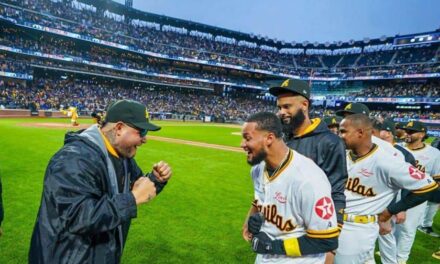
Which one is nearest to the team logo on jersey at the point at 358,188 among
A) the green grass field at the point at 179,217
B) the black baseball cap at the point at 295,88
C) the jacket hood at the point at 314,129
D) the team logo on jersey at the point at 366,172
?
the team logo on jersey at the point at 366,172

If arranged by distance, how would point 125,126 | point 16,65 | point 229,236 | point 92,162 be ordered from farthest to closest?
point 16,65
point 229,236
point 125,126
point 92,162

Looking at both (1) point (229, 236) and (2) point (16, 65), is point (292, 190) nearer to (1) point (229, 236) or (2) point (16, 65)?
(1) point (229, 236)

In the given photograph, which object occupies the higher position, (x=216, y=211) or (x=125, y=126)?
(x=125, y=126)

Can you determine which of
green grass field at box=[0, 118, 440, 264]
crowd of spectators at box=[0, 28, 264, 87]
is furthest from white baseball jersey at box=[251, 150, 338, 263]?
crowd of spectators at box=[0, 28, 264, 87]

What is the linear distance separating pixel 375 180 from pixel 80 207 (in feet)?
11.2

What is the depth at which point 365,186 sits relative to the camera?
13.0ft

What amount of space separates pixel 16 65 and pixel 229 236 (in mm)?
49472

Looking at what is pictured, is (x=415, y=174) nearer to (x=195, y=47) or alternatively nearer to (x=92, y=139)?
(x=92, y=139)

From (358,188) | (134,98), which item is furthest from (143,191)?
(134,98)

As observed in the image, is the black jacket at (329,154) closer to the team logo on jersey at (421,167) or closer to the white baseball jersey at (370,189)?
the white baseball jersey at (370,189)

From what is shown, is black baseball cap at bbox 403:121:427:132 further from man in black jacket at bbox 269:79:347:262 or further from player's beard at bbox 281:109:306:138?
player's beard at bbox 281:109:306:138

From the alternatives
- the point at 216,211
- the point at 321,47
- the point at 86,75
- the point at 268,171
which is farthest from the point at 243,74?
the point at 268,171

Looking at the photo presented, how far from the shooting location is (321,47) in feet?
268

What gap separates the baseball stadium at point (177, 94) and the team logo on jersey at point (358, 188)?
276cm
